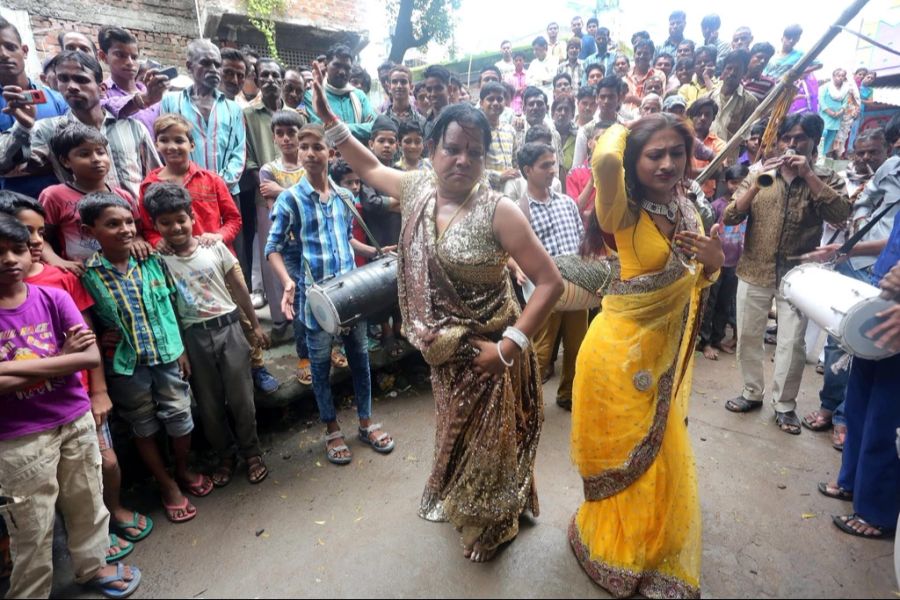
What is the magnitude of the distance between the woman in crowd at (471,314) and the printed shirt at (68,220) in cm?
159

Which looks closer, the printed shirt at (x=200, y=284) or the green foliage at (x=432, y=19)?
the printed shirt at (x=200, y=284)

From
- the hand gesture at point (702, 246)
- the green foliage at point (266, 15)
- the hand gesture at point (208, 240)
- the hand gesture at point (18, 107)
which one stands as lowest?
the hand gesture at point (208, 240)

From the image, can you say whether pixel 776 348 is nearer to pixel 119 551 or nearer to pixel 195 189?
pixel 195 189

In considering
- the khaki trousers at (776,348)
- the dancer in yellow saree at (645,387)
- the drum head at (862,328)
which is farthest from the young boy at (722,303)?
the dancer in yellow saree at (645,387)

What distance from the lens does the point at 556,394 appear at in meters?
4.28

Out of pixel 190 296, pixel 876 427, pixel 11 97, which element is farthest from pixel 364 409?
pixel 876 427

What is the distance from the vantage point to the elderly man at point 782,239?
335cm

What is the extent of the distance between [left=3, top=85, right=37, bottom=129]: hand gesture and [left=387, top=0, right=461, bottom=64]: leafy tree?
1255cm

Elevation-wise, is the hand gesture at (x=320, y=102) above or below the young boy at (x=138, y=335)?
above

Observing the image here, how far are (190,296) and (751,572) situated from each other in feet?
11.2

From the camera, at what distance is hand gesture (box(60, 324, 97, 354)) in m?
2.10

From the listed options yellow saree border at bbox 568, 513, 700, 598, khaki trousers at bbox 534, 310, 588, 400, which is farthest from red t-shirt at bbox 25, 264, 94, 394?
khaki trousers at bbox 534, 310, 588, 400

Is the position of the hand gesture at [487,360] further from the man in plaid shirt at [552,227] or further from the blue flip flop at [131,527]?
the blue flip flop at [131,527]

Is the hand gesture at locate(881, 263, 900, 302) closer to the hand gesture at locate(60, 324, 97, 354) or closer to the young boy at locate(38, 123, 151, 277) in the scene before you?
the hand gesture at locate(60, 324, 97, 354)
